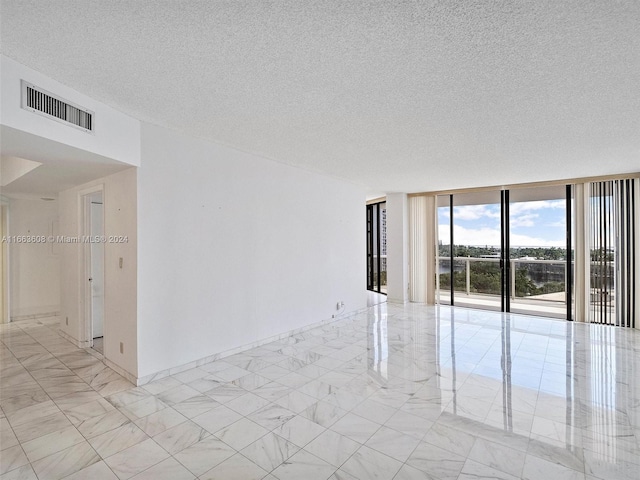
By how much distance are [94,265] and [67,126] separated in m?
2.65

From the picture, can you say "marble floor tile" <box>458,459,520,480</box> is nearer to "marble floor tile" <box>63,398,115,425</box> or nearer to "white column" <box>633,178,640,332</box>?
"marble floor tile" <box>63,398,115,425</box>

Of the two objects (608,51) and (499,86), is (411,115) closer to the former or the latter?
(499,86)

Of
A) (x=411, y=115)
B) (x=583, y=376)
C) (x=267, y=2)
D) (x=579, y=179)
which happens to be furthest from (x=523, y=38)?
(x=579, y=179)

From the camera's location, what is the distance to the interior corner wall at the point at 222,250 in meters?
3.39

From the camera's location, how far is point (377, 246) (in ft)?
31.2

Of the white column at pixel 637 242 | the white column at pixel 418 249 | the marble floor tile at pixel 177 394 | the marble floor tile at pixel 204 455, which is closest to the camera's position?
the marble floor tile at pixel 204 455

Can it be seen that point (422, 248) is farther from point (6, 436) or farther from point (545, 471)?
point (6, 436)

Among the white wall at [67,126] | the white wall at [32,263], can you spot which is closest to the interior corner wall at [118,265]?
the white wall at [67,126]

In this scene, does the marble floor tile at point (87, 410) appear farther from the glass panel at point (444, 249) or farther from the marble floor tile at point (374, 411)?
the glass panel at point (444, 249)

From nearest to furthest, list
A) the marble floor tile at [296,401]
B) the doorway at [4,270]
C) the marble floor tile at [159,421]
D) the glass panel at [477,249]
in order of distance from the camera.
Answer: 1. the marble floor tile at [159,421]
2. the marble floor tile at [296,401]
3. the doorway at [4,270]
4. the glass panel at [477,249]

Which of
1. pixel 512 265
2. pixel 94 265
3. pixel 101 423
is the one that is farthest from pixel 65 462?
pixel 512 265

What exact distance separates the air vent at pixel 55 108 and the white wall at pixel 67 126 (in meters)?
0.03

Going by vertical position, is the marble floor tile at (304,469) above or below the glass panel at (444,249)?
below

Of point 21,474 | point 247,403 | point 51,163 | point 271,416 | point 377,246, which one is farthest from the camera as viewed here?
point 377,246
